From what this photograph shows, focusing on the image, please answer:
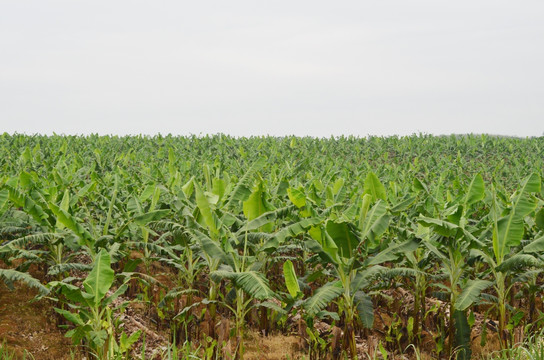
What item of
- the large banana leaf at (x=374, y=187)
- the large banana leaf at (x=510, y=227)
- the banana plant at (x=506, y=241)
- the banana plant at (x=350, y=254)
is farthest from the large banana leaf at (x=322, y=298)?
the large banana leaf at (x=510, y=227)

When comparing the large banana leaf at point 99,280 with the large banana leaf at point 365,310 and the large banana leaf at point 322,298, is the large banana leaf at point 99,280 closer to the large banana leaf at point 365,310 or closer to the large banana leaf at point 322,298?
the large banana leaf at point 322,298

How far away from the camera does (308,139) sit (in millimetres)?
30031

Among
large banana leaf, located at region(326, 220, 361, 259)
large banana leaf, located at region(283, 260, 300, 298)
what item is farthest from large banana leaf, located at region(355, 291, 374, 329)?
large banana leaf, located at region(283, 260, 300, 298)

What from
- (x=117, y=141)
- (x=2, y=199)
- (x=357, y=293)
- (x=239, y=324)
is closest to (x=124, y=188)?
(x=2, y=199)

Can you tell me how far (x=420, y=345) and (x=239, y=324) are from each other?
2.69 m

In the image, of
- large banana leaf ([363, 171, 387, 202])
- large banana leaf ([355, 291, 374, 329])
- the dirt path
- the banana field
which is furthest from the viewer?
large banana leaf ([363, 171, 387, 202])

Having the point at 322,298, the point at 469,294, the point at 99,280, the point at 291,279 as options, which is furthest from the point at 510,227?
A: the point at 99,280

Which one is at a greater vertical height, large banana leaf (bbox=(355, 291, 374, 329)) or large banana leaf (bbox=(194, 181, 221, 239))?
large banana leaf (bbox=(194, 181, 221, 239))

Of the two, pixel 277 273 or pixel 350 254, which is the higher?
pixel 350 254

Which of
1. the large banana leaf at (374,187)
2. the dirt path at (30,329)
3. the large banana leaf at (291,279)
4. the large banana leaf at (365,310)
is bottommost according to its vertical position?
the dirt path at (30,329)

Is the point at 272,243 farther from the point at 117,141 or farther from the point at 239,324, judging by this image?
the point at 117,141

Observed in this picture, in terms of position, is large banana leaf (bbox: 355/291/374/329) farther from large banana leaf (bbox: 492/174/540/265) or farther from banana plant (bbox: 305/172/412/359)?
large banana leaf (bbox: 492/174/540/265)

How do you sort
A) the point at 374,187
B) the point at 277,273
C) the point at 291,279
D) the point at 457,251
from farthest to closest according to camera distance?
the point at 277,273
the point at 374,187
the point at 457,251
the point at 291,279

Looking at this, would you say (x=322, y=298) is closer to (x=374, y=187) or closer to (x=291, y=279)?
(x=291, y=279)
